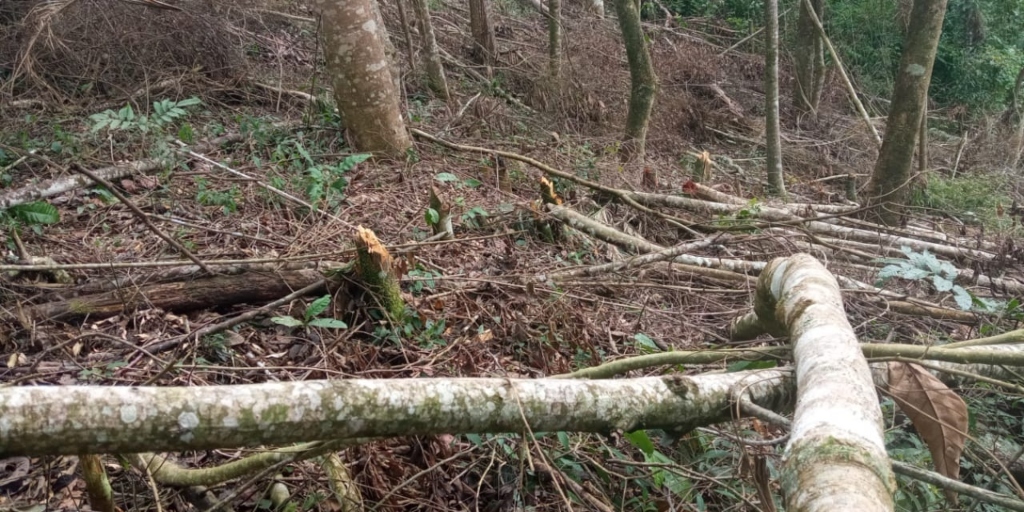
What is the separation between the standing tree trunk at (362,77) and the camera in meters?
5.65

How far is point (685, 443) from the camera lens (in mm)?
3062

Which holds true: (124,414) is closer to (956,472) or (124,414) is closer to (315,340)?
(315,340)

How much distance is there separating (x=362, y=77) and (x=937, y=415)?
5.04 metres

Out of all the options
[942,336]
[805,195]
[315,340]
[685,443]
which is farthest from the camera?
[805,195]

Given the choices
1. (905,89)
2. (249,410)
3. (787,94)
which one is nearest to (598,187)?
(905,89)

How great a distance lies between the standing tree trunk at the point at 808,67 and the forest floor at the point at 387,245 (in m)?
3.30

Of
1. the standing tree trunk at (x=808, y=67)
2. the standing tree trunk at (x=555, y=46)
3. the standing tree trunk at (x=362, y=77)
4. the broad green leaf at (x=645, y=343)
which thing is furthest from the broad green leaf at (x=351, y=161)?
the standing tree trunk at (x=808, y=67)

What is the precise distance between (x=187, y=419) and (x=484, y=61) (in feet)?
29.0

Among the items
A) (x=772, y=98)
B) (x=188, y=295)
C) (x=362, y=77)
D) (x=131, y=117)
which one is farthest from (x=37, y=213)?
(x=772, y=98)

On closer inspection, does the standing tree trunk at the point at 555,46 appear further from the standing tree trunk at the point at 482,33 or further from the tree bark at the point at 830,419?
the tree bark at the point at 830,419

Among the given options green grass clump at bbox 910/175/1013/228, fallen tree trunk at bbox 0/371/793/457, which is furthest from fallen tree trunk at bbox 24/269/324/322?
green grass clump at bbox 910/175/1013/228

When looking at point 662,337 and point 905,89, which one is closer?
point 662,337

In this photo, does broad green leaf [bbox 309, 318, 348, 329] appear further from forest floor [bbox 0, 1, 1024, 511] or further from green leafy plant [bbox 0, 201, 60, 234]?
green leafy plant [bbox 0, 201, 60, 234]

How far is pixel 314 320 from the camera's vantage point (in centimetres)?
341
